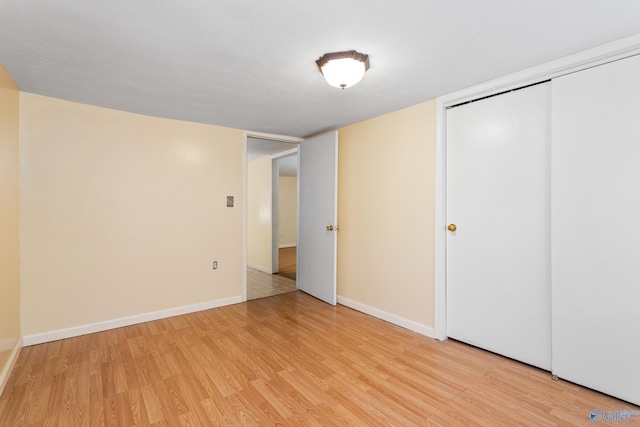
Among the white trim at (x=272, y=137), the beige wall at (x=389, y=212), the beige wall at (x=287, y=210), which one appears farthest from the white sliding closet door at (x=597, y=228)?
the beige wall at (x=287, y=210)

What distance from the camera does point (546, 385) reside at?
6.53 feet

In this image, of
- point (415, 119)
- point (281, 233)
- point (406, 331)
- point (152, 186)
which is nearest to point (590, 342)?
point (406, 331)

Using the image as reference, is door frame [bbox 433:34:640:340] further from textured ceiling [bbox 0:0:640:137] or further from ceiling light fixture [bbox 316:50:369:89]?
ceiling light fixture [bbox 316:50:369:89]

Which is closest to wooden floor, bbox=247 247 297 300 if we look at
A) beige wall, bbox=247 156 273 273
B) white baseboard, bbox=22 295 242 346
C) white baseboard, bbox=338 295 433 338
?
beige wall, bbox=247 156 273 273

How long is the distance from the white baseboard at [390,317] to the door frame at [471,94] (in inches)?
4.2

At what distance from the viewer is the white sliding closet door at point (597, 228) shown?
1774mm

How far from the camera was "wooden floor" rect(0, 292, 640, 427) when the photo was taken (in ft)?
5.60

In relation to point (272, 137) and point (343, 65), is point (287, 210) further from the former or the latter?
point (343, 65)

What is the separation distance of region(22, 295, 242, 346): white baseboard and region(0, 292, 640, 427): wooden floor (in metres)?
0.09

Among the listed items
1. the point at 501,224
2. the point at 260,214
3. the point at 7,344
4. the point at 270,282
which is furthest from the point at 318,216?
the point at 7,344

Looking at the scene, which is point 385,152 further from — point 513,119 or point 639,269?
point 639,269

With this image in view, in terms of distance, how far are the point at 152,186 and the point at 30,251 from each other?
114 cm

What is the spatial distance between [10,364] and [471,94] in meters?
4.14

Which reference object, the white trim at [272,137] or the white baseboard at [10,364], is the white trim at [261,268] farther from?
the white baseboard at [10,364]
